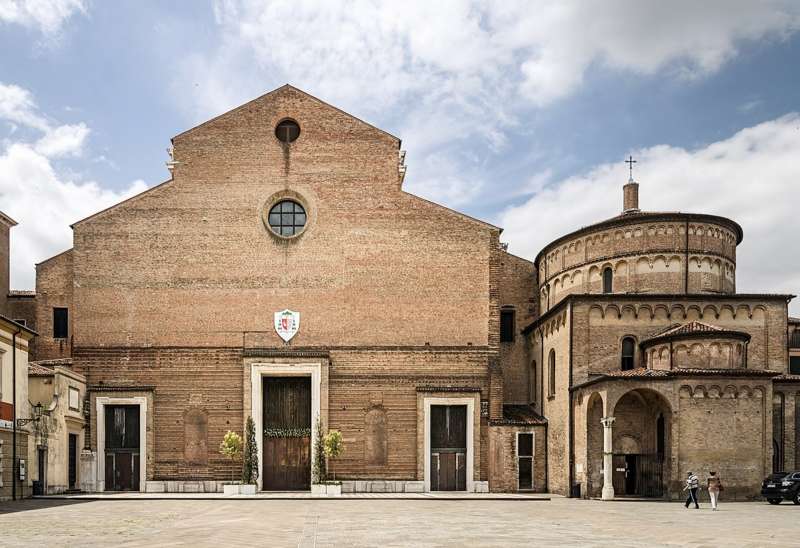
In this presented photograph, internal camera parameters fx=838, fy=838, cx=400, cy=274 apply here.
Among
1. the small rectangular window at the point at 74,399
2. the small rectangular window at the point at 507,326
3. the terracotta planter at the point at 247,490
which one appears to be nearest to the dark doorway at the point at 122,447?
the small rectangular window at the point at 74,399

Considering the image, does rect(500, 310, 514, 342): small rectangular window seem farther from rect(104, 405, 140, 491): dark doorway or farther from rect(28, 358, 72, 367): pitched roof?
rect(28, 358, 72, 367): pitched roof

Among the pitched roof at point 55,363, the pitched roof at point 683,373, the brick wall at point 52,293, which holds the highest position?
the brick wall at point 52,293

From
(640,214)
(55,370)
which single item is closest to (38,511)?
(55,370)

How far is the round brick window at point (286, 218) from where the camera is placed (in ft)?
114

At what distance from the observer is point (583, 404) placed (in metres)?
31.2

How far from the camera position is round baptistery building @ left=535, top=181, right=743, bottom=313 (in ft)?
119

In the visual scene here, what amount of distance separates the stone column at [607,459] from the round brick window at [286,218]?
14.3 meters

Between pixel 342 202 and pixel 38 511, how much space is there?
1683 cm

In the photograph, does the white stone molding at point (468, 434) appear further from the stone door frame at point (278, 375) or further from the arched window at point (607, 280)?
the arched window at point (607, 280)

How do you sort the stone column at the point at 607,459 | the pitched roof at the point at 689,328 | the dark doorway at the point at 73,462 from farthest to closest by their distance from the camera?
1. the dark doorway at the point at 73,462
2. the pitched roof at the point at 689,328
3. the stone column at the point at 607,459

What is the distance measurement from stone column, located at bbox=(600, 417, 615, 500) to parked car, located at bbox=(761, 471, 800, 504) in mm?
4979

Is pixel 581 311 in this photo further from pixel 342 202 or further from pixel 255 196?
pixel 255 196

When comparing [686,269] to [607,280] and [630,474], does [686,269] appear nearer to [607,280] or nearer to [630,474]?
[607,280]

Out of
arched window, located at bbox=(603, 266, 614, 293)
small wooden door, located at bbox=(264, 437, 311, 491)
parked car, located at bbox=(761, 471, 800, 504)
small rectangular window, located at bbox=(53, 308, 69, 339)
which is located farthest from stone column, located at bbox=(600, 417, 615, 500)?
small rectangular window, located at bbox=(53, 308, 69, 339)
